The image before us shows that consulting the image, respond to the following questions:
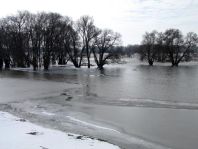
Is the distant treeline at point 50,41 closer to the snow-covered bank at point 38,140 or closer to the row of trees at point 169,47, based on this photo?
the row of trees at point 169,47

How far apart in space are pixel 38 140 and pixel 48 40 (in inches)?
2589

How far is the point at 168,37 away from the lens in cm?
10606

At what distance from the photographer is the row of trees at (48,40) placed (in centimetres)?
7469

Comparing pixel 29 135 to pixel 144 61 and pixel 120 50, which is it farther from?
pixel 144 61

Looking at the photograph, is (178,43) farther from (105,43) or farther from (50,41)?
(50,41)

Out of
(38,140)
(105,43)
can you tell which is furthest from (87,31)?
(38,140)

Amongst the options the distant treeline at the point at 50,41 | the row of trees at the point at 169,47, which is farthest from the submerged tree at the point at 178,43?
the distant treeline at the point at 50,41

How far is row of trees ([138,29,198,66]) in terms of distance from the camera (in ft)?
342

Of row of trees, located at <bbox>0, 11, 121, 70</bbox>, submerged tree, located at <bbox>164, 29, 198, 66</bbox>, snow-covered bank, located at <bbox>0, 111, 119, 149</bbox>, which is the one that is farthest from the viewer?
submerged tree, located at <bbox>164, 29, 198, 66</bbox>

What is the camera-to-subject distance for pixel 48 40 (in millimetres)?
74500

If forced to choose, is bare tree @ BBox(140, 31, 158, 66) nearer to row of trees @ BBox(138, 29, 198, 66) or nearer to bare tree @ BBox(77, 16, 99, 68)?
row of trees @ BBox(138, 29, 198, 66)

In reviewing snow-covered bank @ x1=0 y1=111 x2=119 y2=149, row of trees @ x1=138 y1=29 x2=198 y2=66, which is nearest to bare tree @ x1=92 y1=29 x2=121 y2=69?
row of trees @ x1=138 y1=29 x2=198 y2=66

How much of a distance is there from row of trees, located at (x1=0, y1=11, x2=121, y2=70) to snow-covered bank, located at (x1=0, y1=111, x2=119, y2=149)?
63173mm

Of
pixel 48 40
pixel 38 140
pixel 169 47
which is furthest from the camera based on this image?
pixel 169 47
